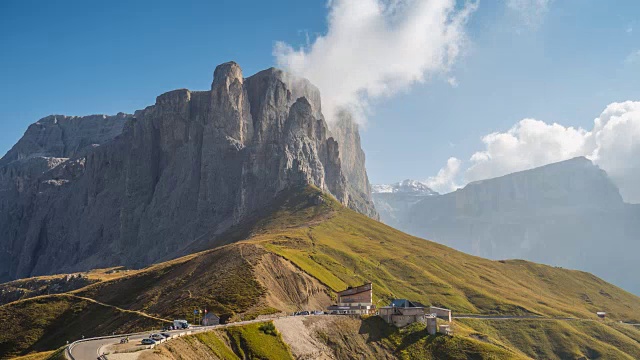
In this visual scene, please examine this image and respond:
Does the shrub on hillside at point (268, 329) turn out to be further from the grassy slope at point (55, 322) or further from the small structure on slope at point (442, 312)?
the small structure on slope at point (442, 312)

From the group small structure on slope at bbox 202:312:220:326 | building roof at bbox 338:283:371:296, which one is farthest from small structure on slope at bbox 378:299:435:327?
small structure on slope at bbox 202:312:220:326

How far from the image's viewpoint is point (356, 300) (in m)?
159

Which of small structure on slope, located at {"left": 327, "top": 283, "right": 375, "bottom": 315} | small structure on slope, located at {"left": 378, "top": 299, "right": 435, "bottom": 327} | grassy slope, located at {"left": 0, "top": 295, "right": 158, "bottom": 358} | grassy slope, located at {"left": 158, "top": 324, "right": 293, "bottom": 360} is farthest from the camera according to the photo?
small structure on slope, located at {"left": 327, "top": 283, "right": 375, "bottom": 315}

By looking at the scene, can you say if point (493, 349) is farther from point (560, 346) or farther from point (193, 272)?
point (193, 272)

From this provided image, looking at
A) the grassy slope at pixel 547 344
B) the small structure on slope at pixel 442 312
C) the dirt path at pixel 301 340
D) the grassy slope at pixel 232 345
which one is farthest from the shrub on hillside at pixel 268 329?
the grassy slope at pixel 547 344

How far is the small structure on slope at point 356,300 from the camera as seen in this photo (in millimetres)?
145900

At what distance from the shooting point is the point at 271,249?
183 meters

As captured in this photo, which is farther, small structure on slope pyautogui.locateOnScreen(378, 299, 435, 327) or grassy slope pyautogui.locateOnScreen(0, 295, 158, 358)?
grassy slope pyautogui.locateOnScreen(0, 295, 158, 358)

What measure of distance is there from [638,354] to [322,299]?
396ft

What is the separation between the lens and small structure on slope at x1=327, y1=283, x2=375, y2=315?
146 meters

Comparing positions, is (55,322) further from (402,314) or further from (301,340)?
(402,314)

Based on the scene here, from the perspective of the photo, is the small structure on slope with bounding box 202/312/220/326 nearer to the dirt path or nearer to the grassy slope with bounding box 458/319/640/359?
the dirt path

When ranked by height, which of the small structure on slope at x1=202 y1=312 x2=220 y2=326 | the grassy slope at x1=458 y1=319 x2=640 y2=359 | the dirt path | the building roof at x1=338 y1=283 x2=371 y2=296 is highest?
the building roof at x1=338 y1=283 x2=371 y2=296

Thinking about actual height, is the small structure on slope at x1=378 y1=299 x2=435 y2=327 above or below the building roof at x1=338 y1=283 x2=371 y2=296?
below
